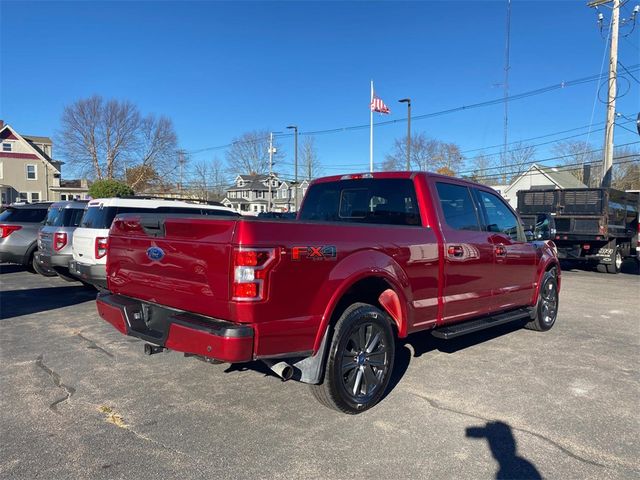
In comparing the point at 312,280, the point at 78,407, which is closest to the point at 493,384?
the point at 312,280

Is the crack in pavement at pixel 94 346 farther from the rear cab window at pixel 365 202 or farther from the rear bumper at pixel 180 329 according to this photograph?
the rear cab window at pixel 365 202

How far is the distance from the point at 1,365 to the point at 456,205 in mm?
4986

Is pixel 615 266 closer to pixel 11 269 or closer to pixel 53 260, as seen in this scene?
pixel 53 260

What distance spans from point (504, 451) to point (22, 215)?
1226 centimetres

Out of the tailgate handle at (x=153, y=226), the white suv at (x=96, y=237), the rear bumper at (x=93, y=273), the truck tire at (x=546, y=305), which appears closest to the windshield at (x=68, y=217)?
the white suv at (x=96, y=237)

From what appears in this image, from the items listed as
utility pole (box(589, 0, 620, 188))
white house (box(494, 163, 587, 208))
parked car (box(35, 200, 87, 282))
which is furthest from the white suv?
white house (box(494, 163, 587, 208))

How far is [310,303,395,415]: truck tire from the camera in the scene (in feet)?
12.0

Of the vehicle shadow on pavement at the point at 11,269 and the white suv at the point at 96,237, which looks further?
the vehicle shadow on pavement at the point at 11,269

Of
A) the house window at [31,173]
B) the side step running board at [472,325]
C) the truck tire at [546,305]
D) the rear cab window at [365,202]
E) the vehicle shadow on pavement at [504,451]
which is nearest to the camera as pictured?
the vehicle shadow on pavement at [504,451]

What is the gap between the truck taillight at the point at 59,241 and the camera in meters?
9.16

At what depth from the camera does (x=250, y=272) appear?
3074mm

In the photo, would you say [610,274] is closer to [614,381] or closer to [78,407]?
[614,381]

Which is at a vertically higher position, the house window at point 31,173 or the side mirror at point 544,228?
the house window at point 31,173

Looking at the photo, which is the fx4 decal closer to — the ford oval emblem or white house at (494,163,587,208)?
the ford oval emblem
